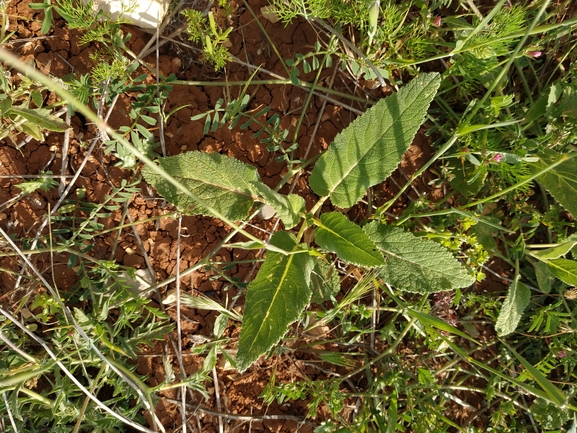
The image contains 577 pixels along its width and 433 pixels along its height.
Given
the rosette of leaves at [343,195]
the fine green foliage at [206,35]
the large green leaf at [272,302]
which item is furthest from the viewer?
the fine green foliage at [206,35]

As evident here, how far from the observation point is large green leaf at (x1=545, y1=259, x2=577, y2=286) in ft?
6.57

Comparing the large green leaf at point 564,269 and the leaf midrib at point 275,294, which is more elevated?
the leaf midrib at point 275,294

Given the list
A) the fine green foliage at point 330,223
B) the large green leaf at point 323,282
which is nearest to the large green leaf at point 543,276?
the fine green foliage at point 330,223

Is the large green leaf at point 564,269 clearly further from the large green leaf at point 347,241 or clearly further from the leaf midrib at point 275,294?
the leaf midrib at point 275,294

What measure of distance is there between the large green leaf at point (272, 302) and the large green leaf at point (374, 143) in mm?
315

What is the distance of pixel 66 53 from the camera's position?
197cm

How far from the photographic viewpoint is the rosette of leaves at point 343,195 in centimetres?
177

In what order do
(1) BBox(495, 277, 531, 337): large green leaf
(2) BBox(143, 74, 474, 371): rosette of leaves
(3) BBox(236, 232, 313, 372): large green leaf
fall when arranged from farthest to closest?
1. (1) BBox(495, 277, 531, 337): large green leaf
2. (2) BBox(143, 74, 474, 371): rosette of leaves
3. (3) BBox(236, 232, 313, 372): large green leaf

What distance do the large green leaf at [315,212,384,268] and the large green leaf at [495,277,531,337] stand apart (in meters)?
0.80

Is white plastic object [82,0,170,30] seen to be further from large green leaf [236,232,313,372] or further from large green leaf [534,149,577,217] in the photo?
large green leaf [534,149,577,217]

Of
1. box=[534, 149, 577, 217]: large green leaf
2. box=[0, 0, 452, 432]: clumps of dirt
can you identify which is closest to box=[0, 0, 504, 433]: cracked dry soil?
box=[0, 0, 452, 432]: clumps of dirt

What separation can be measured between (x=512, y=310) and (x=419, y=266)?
60cm

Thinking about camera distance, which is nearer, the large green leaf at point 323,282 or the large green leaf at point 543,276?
the large green leaf at point 323,282

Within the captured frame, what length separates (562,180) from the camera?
2.10 m
